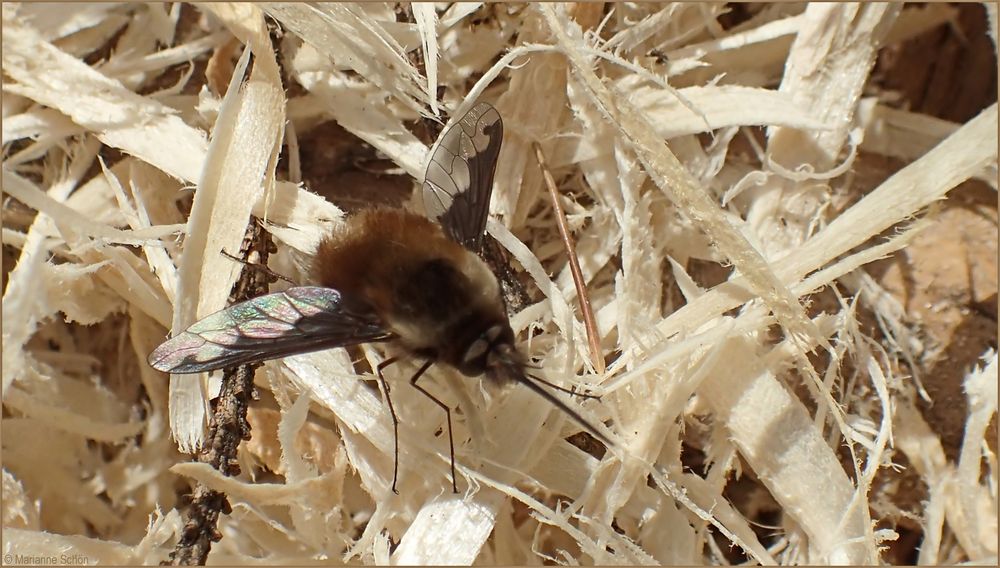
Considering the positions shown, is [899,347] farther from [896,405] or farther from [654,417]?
[654,417]

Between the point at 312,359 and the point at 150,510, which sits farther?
the point at 150,510

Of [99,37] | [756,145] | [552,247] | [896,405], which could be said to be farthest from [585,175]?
[99,37]

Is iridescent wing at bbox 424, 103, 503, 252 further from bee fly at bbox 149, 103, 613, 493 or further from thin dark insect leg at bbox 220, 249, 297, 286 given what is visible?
thin dark insect leg at bbox 220, 249, 297, 286

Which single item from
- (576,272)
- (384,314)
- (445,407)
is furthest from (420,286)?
(576,272)

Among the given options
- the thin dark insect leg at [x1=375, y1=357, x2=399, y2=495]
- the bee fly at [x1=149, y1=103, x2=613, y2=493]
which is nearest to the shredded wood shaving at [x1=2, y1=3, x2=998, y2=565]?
the thin dark insect leg at [x1=375, y1=357, x2=399, y2=495]

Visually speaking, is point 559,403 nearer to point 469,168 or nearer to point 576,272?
point 576,272

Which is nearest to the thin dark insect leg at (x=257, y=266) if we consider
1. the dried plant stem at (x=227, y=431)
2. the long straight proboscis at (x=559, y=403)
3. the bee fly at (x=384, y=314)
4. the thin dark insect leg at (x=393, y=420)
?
the dried plant stem at (x=227, y=431)
